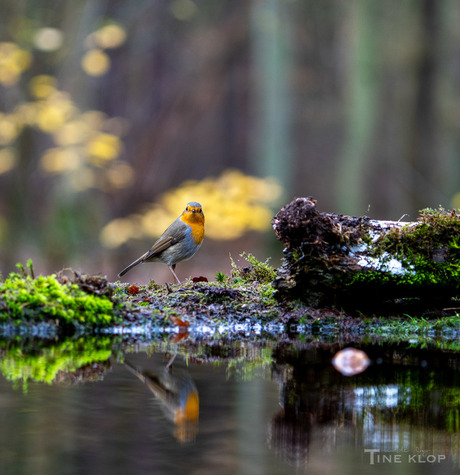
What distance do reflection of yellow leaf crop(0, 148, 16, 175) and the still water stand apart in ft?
32.4

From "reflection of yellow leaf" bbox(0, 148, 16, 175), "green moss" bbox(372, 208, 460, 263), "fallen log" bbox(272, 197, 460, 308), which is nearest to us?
"fallen log" bbox(272, 197, 460, 308)

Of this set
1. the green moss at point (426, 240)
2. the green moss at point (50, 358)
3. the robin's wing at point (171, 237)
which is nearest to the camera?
the green moss at point (50, 358)

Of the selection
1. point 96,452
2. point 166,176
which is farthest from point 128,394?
point 166,176

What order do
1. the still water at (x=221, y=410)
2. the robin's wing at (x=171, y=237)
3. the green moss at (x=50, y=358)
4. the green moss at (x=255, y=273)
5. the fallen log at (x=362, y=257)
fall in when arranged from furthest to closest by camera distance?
1. the robin's wing at (x=171, y=237)
2. the green moss at (x=255, y=273)
3. the fallen log at (x=362, y=257)
4. the green moss at (x=50, y=358)
5. the still water at (x=221, y=410)

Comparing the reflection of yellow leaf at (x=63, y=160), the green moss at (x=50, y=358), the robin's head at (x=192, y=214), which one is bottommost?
the green moss at (x=50, y=358)

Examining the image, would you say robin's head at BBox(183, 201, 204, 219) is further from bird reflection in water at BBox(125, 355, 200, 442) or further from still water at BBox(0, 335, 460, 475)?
bird reflection in water at BBox(125, 355, 200, 442)

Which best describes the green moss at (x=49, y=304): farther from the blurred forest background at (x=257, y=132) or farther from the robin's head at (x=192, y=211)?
the blurred forest background at (x=257, y=132)

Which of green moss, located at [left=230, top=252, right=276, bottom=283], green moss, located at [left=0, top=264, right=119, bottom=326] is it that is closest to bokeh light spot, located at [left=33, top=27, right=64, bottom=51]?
green moss, located at [left=230, top=252, right=276, bottom=283]

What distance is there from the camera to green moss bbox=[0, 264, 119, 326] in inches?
193

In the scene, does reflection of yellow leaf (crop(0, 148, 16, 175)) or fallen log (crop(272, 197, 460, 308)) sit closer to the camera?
fallen log (crop(272, 197, 460, 308))

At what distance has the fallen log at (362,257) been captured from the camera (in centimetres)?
507

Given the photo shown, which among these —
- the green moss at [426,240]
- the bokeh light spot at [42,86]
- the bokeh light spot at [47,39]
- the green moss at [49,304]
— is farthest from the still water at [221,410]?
the bokeh light spot at [47,39]

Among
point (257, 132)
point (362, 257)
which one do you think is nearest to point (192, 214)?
point (362, 257)

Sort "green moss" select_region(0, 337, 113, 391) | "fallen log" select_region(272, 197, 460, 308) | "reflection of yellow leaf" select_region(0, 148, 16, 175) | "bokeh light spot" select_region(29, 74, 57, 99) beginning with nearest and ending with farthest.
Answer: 1. "green moss" select_region(0, 337, 113, 391)
2. "fallen log" select_region(272, 197, 460, 308)
3. "bokeh light spot" select_region(29, 74, 57, 99)
4. "reflection of yellow leaf" select_region(0, 148, 16, 175)
